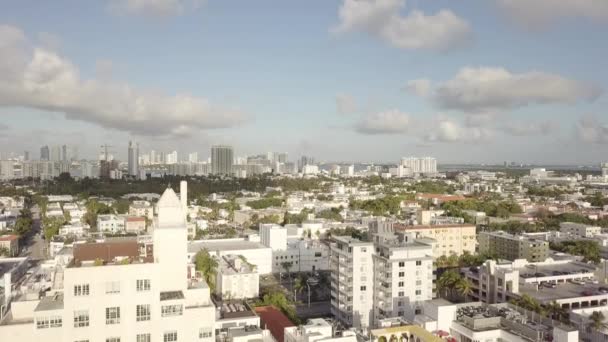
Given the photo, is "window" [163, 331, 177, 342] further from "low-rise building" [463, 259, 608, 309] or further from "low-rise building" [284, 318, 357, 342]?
"low-rise building" [463, 259, 608, 309]

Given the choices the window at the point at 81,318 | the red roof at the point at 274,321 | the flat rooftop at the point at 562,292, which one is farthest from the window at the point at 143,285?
the flat rooftop at the point at 562,292

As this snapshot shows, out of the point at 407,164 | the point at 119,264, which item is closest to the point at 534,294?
the point at 119,264

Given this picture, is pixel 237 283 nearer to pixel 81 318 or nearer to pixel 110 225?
pixel 81 318

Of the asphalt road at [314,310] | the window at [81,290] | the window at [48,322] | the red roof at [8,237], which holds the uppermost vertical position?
the window at [81,290]

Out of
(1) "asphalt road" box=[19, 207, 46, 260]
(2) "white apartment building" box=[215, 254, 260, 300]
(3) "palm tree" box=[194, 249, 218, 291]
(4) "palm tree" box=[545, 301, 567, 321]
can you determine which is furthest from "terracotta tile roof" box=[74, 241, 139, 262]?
(1) "asphalt road" box=[19, 207, 46, 260]

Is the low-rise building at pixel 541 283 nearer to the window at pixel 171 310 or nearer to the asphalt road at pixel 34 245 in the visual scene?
the window at pixel 171 310

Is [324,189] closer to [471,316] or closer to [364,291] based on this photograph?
[364,291]

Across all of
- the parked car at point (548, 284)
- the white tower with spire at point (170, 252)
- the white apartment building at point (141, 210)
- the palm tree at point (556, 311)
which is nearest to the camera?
the white tower with spire at point (170, 252)
